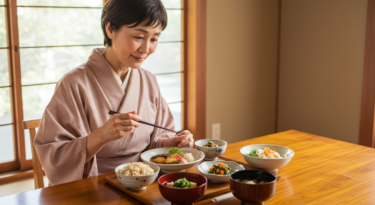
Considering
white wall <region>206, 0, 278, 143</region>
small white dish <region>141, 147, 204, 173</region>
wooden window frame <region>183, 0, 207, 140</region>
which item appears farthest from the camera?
white wall <region>206, 0, 278, 143</region>

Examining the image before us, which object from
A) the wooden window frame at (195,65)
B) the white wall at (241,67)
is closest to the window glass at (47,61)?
the wooden window frame at (195,65)

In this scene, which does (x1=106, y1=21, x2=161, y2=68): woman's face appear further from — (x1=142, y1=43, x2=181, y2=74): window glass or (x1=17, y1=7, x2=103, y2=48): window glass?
(x1=142, y1=43, x2=181, y2=74): window glass

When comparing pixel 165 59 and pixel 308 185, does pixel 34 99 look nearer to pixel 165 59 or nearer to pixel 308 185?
pixel 165 59

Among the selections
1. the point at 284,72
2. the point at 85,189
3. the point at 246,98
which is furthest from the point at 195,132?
the point at 85,189

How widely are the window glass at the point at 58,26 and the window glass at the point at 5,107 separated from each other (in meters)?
0.41

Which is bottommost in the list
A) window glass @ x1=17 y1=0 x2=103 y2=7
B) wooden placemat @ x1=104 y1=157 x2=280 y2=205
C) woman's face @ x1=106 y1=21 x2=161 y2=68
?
wooden placemat @ x1=104 y1=157 x2=280 y2=205

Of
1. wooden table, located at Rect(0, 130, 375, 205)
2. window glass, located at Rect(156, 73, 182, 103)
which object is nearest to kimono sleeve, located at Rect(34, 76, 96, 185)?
wooden table, located at Rect(0, 130, 375, 205)

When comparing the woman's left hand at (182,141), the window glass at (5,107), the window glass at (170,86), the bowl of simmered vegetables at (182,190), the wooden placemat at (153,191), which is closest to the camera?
the bowl of simmered vegetables at (182,190)

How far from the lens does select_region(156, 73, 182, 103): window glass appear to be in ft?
12.9

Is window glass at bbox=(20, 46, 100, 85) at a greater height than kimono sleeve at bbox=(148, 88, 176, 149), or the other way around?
window glass at bbox=(20, 46, 100, 85)

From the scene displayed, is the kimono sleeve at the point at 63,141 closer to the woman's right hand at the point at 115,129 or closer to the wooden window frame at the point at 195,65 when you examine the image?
the woman's right hand at the point at 115,129

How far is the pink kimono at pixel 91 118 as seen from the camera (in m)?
1.62

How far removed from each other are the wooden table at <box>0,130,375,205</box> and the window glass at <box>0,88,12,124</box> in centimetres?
195

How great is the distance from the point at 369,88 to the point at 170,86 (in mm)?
2050
